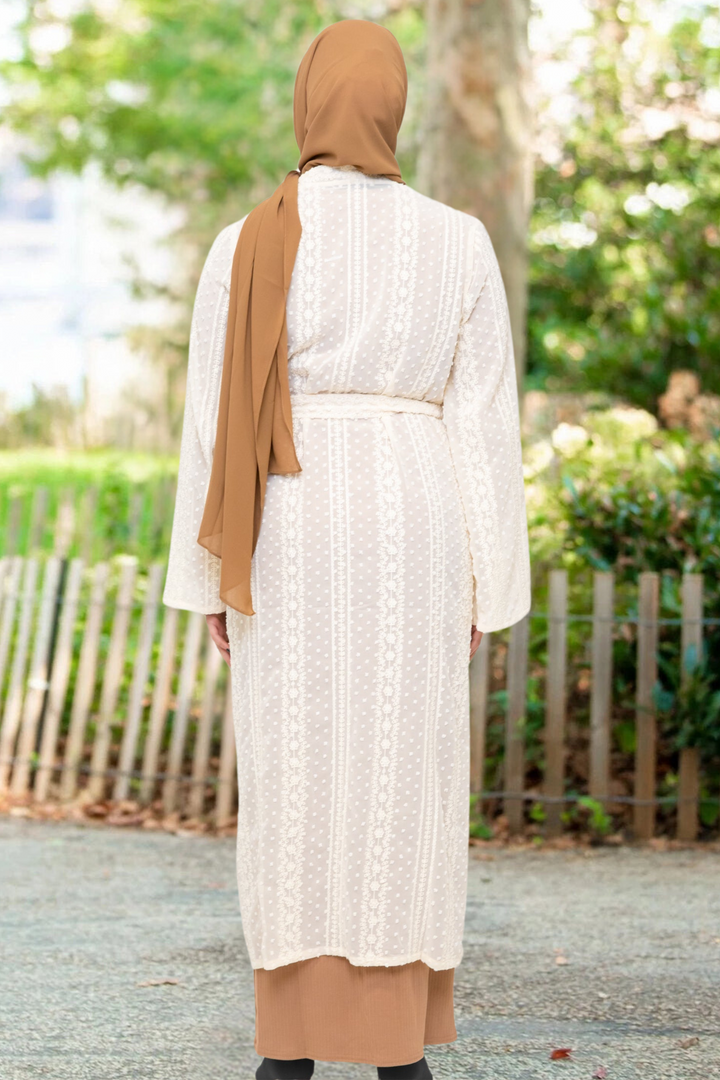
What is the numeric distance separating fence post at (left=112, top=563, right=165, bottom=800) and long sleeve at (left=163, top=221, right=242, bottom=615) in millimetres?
2820

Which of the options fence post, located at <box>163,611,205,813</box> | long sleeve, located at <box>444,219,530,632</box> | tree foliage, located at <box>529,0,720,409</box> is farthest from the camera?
tree foliage, located at <box>529,0,720,409</box>

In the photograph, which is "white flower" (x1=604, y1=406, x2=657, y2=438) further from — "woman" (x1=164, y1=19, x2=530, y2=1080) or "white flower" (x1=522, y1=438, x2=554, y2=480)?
"woman" (x1=164, y1=19, x2=530, y2=1080)

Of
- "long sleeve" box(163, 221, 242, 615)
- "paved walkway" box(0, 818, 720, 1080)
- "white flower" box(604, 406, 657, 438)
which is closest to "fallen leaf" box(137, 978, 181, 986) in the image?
"paved walkway" box(0, 818, 720, 1080)

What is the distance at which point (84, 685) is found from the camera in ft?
17.8

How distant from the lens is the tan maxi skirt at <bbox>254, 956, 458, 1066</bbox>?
7.52 feet

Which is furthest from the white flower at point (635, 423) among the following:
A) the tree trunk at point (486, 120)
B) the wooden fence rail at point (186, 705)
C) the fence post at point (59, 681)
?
the fence post at point (59, 681)

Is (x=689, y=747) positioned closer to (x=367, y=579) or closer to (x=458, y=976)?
(x=458, y=976)

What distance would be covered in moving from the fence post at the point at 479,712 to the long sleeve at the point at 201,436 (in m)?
2.64

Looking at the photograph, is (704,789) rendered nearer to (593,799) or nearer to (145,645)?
(593,799)

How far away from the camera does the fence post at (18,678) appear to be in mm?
5535

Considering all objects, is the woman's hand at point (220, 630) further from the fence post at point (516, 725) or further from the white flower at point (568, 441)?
the white flower at point (568, 441)

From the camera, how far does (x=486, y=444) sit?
95.3 inches

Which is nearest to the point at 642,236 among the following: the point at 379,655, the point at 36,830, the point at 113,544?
the point at 113,544

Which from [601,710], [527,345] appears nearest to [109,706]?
[601,710]
